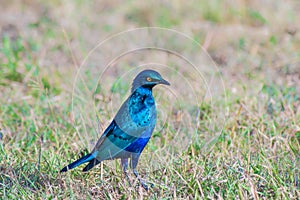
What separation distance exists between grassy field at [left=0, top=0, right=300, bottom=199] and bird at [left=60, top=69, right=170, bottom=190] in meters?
0.16

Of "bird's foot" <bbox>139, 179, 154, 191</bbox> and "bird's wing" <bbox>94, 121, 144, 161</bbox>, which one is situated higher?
"bird's wing" <bbox>94, 121, 144, 161</bbox>

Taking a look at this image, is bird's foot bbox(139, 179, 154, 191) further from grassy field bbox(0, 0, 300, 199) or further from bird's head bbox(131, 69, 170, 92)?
bird's head bbox(131, 69, 170, 92)

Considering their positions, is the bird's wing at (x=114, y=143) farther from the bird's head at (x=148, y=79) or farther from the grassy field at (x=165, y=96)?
the bird's head at (x=148, y=79)

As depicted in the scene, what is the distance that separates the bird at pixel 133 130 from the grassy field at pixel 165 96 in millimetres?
155

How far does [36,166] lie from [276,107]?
209cm

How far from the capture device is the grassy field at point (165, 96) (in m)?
3.87

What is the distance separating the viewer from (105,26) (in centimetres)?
745

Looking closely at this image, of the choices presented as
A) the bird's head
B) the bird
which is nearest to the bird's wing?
the bird

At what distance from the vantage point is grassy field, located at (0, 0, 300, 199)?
3869mm

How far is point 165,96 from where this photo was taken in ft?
18.0

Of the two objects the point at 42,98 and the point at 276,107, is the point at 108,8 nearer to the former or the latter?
the point at 42,98

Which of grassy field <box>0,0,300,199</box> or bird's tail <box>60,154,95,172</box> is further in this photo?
grassy field <box>0,0,300,199</box>

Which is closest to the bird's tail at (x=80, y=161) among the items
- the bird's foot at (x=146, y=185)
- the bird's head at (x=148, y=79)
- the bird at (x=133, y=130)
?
the bird at (x=133, y=130)

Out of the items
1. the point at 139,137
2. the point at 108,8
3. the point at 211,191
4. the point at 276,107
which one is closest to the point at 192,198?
the point at 211,191
